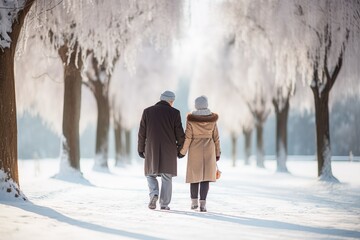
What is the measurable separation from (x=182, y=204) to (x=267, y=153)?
5604 cm

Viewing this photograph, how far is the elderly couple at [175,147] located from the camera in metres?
6.80

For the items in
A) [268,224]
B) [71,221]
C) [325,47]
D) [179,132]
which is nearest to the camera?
[71,221]

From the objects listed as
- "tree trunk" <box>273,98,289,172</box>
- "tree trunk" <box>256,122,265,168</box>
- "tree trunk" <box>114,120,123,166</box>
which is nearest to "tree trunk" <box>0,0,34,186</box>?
"tree trunk" <box>273,98,289,172</box>

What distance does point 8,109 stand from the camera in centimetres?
738

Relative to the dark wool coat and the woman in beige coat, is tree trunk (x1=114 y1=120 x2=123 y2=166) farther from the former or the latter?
the woman in beige coat

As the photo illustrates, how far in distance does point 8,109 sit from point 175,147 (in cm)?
294

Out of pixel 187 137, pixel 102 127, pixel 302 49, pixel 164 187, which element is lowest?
pixel 164 187

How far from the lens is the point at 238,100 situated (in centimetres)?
2556

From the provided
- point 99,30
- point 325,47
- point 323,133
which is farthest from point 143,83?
point 325,47

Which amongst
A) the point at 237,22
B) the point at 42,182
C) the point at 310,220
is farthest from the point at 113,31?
the point at 310,220

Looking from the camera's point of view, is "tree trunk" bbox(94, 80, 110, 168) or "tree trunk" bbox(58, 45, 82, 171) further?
"tree trunk" bbox(94, 80, 110, 168)

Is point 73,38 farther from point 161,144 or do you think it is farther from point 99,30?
point 161,144

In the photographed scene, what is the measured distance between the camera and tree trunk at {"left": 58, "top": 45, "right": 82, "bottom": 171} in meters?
13.4

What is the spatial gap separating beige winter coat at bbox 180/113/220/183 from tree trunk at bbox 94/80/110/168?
1231cm
